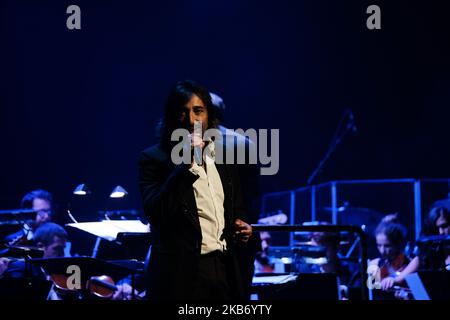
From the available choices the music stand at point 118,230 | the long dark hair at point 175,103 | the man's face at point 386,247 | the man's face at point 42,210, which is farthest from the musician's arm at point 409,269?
the man's face at point 42,210

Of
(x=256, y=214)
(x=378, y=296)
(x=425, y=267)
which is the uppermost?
(x=256, y=214)

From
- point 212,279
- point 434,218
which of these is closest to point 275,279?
point 212,279

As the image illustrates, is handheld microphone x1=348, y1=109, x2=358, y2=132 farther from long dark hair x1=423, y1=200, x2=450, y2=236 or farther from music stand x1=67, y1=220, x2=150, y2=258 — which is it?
music stand x1=67, y1=220, x2=150, y2=258

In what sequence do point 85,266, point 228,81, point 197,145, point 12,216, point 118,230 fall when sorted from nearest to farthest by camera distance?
1. point 197,145
2. point 118,230
3. point 85,266
4. point 12,216
5. point 228,81

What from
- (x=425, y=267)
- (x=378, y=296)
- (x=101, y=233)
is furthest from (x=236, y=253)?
(x=378, y=296)

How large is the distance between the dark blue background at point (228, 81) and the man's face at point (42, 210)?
1734 millimetres

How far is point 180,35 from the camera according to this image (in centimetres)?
928

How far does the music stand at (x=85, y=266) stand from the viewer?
3537 millimetres

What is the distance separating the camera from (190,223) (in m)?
2.66

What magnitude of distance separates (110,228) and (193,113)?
1027 millimetres

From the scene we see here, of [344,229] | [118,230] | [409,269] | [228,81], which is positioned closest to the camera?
[344,229]

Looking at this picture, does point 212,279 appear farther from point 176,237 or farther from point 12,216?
point 12,216
